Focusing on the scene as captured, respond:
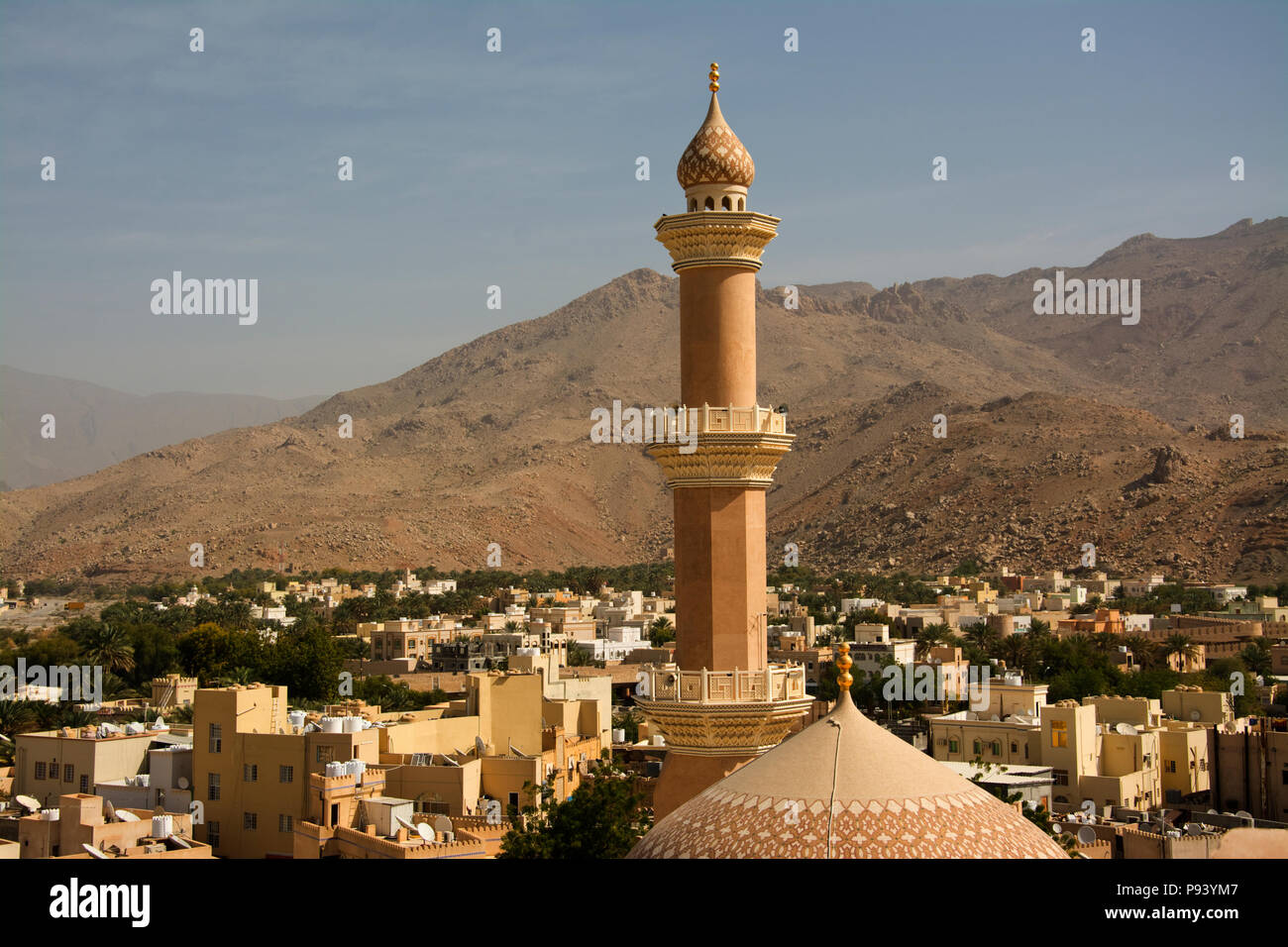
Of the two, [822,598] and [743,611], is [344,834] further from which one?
[822,598]

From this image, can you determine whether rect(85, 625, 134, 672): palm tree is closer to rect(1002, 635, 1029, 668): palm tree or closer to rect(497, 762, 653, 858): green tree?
rect(1002, 635, 1029, 668): palm tree

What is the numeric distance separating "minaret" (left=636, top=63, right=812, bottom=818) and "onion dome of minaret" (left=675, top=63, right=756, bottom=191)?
1 centimetres

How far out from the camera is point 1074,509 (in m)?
119

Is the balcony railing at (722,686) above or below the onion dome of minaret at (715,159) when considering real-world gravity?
below

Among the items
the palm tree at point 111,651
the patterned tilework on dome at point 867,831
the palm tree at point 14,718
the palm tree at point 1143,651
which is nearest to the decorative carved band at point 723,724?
the patterned tilework on dome at point 867,831

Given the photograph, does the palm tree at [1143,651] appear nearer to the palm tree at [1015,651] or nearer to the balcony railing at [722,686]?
the palm tree at [1015,651]

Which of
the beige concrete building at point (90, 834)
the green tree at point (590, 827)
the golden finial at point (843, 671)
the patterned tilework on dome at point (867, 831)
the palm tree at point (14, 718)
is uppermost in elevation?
the golden finial at point (843, 671)

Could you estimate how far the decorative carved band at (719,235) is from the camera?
13.6 meters

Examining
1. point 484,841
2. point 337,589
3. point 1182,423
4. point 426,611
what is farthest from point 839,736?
point 1182,423

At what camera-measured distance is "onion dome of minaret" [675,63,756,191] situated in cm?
1385

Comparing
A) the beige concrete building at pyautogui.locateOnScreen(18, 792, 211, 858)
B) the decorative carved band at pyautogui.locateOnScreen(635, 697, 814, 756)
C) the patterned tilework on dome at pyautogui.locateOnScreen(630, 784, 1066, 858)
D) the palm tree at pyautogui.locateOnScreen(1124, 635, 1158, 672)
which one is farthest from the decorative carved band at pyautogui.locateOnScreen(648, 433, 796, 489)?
the palm tree at pyautogui.locateOnScreen(1124, 635, 1158, 672)

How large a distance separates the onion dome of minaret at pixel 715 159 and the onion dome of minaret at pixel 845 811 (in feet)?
20.9

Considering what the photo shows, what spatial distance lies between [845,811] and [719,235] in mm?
6756
